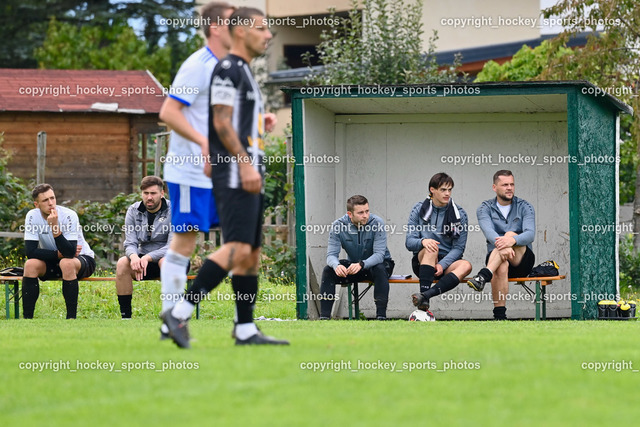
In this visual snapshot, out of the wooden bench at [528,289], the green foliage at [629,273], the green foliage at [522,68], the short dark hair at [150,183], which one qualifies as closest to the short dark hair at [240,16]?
the short dark hair at [150,183]

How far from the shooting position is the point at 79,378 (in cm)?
603

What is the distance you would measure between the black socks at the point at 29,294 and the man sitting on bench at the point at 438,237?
395 centimetres

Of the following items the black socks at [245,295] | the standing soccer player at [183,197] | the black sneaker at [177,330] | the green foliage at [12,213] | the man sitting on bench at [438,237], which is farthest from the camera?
the green foliage at [12,213]

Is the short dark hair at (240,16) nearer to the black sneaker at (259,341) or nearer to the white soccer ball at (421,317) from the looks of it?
the black sneaker at (259,341)

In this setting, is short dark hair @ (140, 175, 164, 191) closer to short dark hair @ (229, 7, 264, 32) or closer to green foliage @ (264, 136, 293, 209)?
short dark hair @ (229, 7, 264, 32)

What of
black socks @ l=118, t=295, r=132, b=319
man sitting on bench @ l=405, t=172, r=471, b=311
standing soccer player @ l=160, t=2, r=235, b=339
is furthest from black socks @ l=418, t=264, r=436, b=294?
standing soccer player @ l=160, t=2, r=235, b=339

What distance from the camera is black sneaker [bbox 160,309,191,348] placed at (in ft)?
23.2

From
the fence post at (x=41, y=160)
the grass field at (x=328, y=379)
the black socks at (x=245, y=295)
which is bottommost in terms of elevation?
the grass field at (x=328, y=379)

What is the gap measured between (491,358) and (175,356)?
1746 mm

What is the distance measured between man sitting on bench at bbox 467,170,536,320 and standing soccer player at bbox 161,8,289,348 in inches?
211

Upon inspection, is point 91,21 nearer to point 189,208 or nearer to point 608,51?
point 608,51

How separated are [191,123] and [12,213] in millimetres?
9430

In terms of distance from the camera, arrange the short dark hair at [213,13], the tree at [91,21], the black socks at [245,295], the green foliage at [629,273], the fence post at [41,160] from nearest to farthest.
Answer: the black socks at [245,295]
the short dark hair at [213,13]
the green foliage at [629,273]
the fence post at [41,160]
the tree at [91,21]

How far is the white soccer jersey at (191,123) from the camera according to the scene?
789cm
